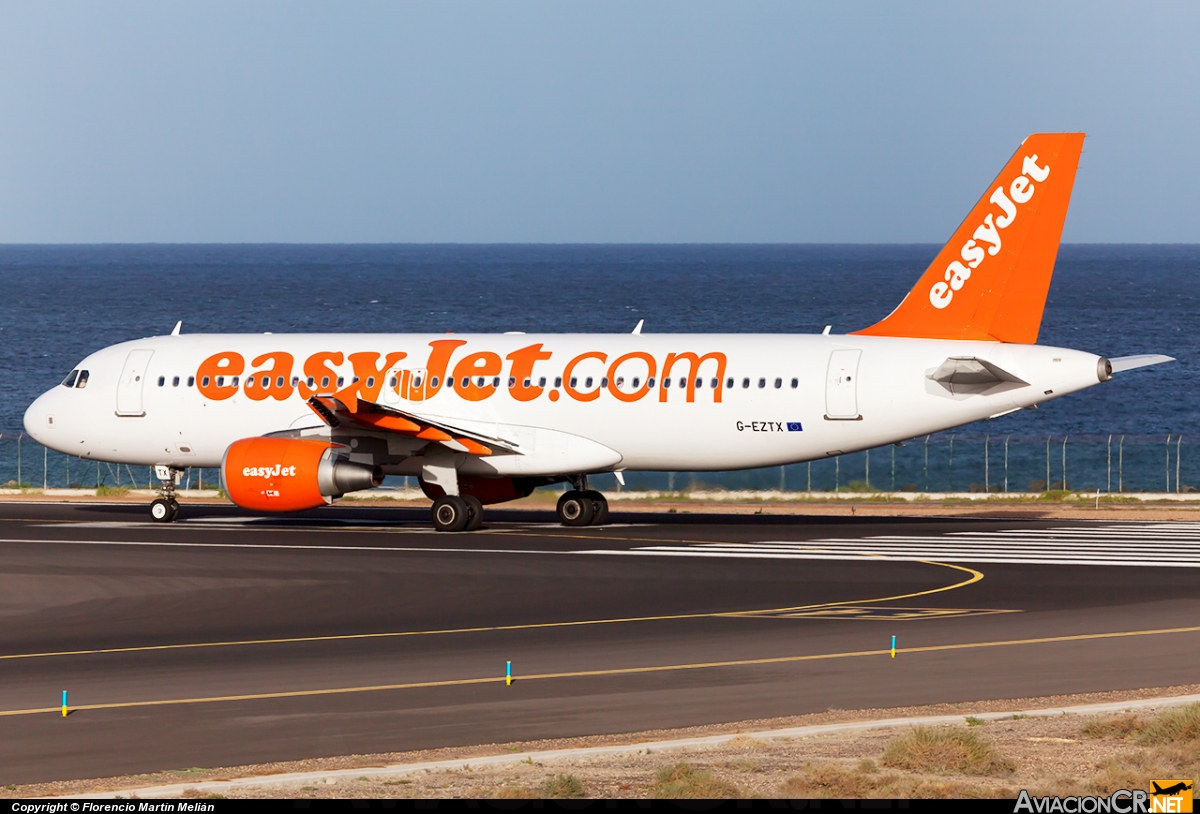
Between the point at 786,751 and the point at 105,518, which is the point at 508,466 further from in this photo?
the point at 786,751

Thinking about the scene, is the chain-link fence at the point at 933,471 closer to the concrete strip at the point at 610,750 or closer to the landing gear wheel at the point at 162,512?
the landing gear wheel at the point at 162,512

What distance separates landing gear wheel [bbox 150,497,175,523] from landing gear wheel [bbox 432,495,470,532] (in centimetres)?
710

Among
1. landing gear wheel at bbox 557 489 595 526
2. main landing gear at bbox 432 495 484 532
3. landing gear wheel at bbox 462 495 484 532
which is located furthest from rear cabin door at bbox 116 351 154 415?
landing gear wheel at bbox 557 489 595 526

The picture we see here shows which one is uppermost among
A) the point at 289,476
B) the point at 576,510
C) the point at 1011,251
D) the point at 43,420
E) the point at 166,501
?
the point at 1011,251

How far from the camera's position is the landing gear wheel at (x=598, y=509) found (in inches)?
1570

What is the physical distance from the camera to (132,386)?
41.5 meters

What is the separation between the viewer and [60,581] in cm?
3027

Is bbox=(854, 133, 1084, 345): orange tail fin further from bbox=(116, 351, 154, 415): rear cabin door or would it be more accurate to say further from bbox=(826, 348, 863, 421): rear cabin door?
bbox=(116, 351, 154, 415): rear cabin door

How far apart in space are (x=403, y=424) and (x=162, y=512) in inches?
306

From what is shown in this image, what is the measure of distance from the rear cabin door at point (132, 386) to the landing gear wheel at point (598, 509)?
1067 cm

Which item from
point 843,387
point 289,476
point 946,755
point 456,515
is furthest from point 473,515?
point 946,755

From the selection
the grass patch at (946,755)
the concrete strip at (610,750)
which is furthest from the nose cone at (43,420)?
the grass patch at (946,755)

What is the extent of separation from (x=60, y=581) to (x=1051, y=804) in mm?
21676

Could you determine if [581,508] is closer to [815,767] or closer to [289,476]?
[289,476]
